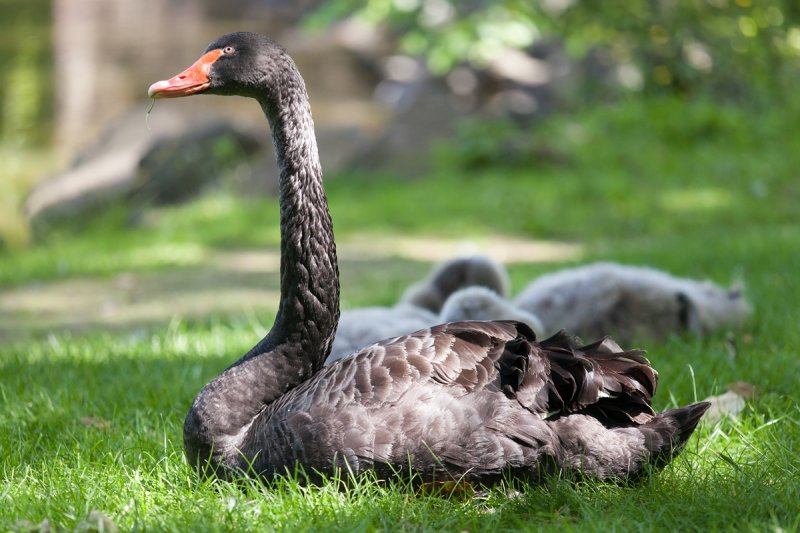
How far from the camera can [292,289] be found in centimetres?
345

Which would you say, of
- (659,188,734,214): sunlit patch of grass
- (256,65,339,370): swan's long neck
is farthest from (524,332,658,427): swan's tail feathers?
(659,188,734,214): sunlit patch of grass

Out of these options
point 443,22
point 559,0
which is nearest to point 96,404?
point 443,22

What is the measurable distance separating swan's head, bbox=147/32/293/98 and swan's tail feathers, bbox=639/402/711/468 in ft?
5.65

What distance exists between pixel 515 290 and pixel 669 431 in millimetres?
3578

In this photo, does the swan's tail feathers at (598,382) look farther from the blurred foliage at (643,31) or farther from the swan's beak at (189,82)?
the blurred foliage at (643,31)

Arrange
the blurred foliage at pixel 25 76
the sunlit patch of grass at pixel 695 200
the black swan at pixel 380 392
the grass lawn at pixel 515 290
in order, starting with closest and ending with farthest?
the grass lawn at pixel 515 290
the black swan at pixel 380 392
the sunlit patch of grass at pixel 695 200
the blurred foliage at pixel 25 76

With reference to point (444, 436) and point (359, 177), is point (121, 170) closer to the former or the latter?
point (359, 177)

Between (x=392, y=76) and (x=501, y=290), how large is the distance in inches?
735

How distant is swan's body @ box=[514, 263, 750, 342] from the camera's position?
5.36 meters

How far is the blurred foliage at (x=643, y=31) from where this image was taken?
1048 centimetres

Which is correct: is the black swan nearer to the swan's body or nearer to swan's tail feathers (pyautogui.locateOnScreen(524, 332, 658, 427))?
swan's tail feathers (pyautogui.locateOnScreen(524, 332, 658, 427))

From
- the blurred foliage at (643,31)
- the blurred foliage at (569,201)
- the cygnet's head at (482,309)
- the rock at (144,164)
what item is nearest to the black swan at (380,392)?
the cygnet's head at (482,309)

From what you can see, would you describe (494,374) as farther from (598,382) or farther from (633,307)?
(633,307)

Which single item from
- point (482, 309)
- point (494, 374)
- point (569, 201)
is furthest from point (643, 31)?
point (494, 374)
